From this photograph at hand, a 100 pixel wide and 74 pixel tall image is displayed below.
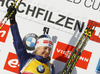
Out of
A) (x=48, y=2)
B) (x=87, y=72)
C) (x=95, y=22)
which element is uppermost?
(x=48, y=2)

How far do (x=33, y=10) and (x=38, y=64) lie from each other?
58 cm

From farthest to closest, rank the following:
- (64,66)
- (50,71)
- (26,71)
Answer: (64,66) → (50,71) → (26,71)

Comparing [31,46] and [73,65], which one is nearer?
[73,65]

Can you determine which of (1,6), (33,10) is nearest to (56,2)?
(33,10)

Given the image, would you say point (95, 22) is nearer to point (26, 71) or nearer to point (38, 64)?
point (38, 64)

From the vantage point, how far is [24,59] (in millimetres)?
1620

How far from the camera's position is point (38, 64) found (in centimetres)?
158

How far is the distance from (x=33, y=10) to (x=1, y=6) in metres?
0.33

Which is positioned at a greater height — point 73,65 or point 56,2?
point 56,2

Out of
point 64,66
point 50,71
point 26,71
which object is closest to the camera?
point 26,71

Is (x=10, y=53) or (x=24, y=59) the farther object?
(x=10, y=53)

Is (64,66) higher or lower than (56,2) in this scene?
lower

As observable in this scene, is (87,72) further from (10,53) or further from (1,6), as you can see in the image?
(1,6)

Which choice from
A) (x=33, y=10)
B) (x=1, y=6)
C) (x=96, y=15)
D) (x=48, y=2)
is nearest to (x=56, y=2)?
(x=48, y=2)
